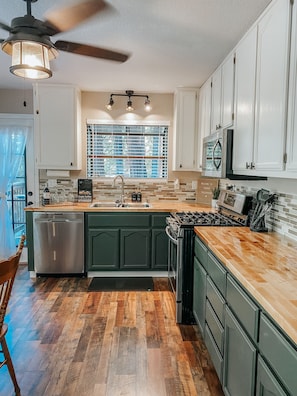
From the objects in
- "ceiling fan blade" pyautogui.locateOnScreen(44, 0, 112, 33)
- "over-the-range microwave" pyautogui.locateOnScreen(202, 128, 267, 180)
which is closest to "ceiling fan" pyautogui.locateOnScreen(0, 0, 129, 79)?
"ceiling fan blade" pyautogui.locateOnScreen(44, 0, 112, 33)

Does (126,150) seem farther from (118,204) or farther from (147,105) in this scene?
(118,204)

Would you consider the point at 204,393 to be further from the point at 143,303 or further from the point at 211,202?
the point at 211,202

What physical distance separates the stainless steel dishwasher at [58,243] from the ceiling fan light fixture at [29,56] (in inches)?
81.1

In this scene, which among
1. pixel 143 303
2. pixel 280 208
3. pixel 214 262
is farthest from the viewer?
pixel 143 303

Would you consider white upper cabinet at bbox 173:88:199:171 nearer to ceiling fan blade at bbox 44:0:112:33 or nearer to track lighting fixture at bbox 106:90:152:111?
track lighting fixture at bbox 106:90:152:111

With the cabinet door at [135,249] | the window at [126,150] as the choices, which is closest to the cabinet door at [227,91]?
the window at [126,150]

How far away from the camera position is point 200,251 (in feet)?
7.89

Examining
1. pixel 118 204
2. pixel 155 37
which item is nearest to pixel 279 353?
pixel 155 37

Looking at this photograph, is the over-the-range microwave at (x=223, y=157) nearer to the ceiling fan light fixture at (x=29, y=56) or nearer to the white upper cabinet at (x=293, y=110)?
the white upper cabinet at (x=293, y=110)

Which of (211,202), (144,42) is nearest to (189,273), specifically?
(211,202)

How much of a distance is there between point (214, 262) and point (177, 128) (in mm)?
2425

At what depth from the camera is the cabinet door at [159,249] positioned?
3709mm

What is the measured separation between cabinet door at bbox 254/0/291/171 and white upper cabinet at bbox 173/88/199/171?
1.87 metres

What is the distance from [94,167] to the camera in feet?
14.1
